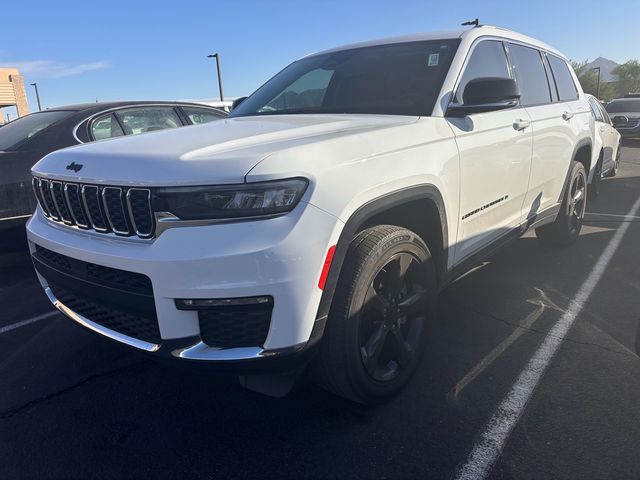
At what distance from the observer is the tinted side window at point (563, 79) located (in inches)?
195

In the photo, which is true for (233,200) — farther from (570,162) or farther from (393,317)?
(570,162)

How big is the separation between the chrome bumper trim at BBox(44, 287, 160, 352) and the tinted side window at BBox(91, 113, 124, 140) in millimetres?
2805

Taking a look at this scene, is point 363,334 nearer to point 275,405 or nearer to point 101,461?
point 275,405

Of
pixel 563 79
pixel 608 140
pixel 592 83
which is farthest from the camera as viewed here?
pixel 592 83

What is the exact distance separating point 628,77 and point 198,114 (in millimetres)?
79984

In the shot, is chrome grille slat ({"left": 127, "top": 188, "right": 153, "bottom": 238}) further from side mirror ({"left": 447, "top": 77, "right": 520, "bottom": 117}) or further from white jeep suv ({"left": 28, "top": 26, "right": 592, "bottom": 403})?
side mirror ({"left": 447, "top": 77, "right": 520, "bottom": 117})

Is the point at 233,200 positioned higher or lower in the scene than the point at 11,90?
lower

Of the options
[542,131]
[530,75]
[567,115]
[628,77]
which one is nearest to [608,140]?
[567,115]

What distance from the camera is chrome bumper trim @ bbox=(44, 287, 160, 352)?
86.5 inches

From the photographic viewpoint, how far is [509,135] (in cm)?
353

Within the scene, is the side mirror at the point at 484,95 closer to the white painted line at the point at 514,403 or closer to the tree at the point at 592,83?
the white painted line at the point at 514,403

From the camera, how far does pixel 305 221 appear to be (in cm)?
200

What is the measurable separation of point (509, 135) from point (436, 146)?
3.44ft

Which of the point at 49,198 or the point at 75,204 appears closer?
the point at 75,204
